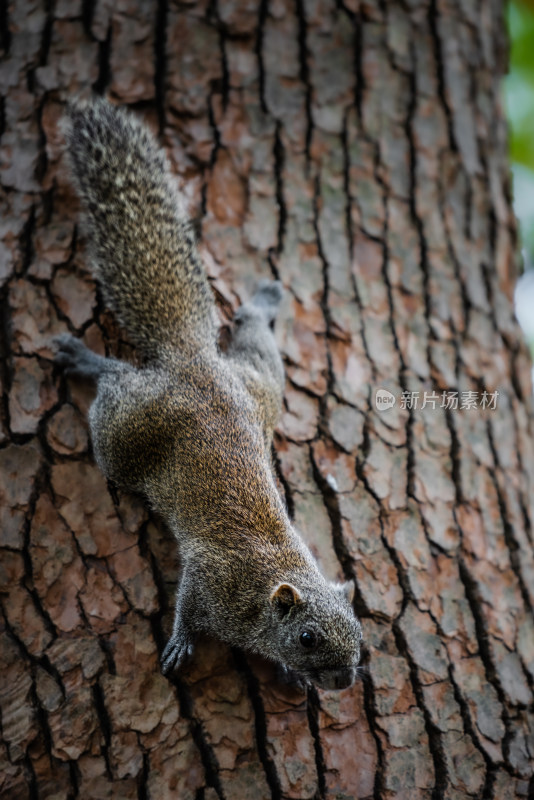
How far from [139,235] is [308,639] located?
227 centimetres

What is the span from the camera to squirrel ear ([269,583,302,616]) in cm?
314

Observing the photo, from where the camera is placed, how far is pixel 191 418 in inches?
133

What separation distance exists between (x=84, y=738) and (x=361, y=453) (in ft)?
5.93

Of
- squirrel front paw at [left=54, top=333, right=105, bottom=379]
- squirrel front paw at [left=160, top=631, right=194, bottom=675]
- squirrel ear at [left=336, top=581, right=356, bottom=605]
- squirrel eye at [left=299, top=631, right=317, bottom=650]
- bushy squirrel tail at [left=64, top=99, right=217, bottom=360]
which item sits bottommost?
squirrel front paw at [left=160, top=631, right=194, bottom=675]

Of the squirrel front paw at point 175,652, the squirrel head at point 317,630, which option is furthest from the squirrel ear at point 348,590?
the squirrel front paw at point 175,652

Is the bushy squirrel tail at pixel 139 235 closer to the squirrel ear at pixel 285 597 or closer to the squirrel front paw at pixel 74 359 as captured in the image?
the squirrel front paw at pixel 74 359

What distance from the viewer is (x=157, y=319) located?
3574 millimetres

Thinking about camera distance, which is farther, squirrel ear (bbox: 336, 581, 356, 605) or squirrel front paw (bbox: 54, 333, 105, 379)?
squirrel front paw (bbox: 54, 333, 105, 379)

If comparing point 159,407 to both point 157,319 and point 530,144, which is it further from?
point 530,144

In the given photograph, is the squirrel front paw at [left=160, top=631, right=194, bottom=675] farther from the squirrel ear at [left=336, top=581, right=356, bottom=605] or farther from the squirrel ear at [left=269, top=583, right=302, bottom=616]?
the squirrel ear at [left=336, top=581, right=356, bottom=605]

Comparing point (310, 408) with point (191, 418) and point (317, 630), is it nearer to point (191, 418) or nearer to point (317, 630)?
point (191, 418)

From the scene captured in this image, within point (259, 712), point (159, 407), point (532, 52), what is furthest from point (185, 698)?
point (532, 52)

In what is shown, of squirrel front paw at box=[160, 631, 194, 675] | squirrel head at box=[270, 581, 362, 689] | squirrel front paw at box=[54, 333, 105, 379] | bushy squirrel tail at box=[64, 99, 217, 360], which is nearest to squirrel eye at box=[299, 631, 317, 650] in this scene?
squirrel head at box=[270, 581, 362, 689]

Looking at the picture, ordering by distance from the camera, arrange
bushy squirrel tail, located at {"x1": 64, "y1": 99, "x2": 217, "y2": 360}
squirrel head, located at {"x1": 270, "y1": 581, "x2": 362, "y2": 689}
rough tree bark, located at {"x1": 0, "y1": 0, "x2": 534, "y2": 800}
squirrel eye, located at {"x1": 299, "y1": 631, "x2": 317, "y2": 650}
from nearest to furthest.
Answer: rough tree bark, located at {"x1": 0, "y1": 0, "x2": 534, "y2": 800} < squirrel head, located at {"x1": 270, "y1": 581, "x2": 362, "y2": 689} < squirrel eye, located at {"x1": 299, "y1": 631, "x2": 317, "y2": 650} < bushy squirrel tail, located at {"x1": 64, "y1": 99, "x2": 217, "y2": 360}
